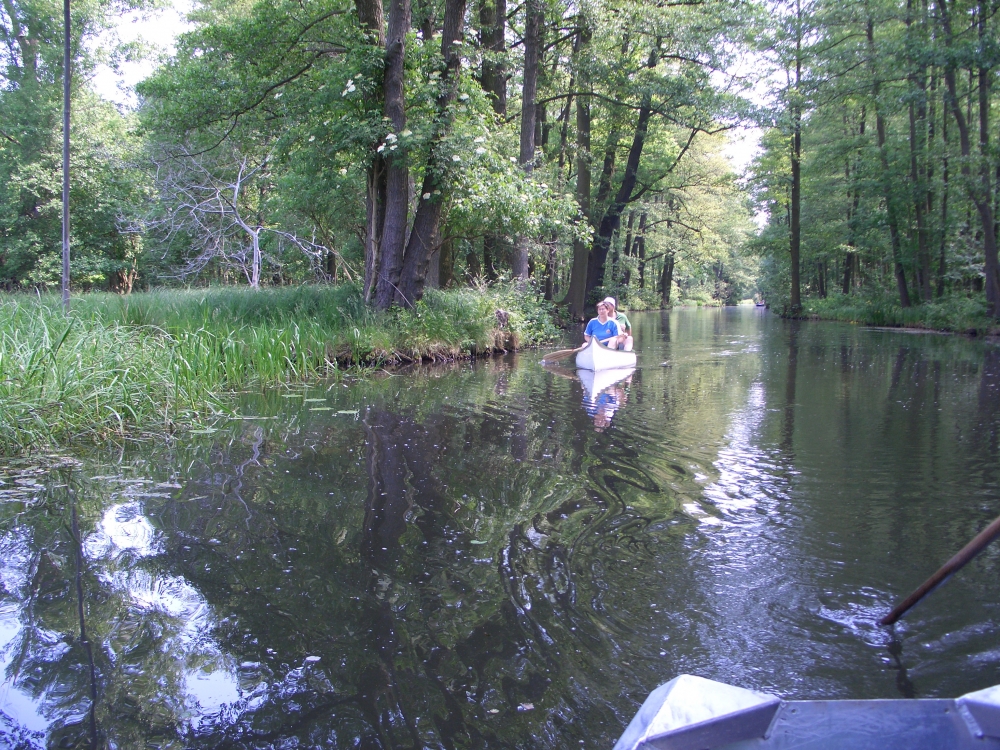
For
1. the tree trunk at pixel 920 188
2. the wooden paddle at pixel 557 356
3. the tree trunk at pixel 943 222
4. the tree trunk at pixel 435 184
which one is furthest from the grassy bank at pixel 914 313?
the tree trunk at pixel 435 184

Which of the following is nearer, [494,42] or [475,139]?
[475,139]

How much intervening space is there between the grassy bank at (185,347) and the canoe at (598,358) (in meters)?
2.58

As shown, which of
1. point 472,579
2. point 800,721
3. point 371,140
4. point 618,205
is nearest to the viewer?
point 800,721

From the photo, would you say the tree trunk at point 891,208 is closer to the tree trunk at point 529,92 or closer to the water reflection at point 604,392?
the tree trunk at point 529,92

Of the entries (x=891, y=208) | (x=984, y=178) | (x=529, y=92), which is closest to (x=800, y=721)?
(x=529, y=92)

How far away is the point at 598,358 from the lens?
1230cm

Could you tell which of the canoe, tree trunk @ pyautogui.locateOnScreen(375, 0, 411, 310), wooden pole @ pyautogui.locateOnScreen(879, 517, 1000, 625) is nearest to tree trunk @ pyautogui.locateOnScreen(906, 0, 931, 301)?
the canoe

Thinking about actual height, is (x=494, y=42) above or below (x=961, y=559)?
above

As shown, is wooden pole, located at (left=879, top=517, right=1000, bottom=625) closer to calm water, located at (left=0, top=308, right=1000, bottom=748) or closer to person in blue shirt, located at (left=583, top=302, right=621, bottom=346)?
calm water, located at (left=0, top=308, right=1000, bottom=748)

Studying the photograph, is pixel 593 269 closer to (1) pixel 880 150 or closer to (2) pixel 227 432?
(1) pixel 880 150

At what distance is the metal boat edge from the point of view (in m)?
1.57

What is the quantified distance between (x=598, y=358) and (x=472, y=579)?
901 centimetres

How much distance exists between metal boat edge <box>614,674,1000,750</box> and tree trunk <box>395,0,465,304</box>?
11.5 meters

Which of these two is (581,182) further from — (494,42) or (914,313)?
(914,313)
